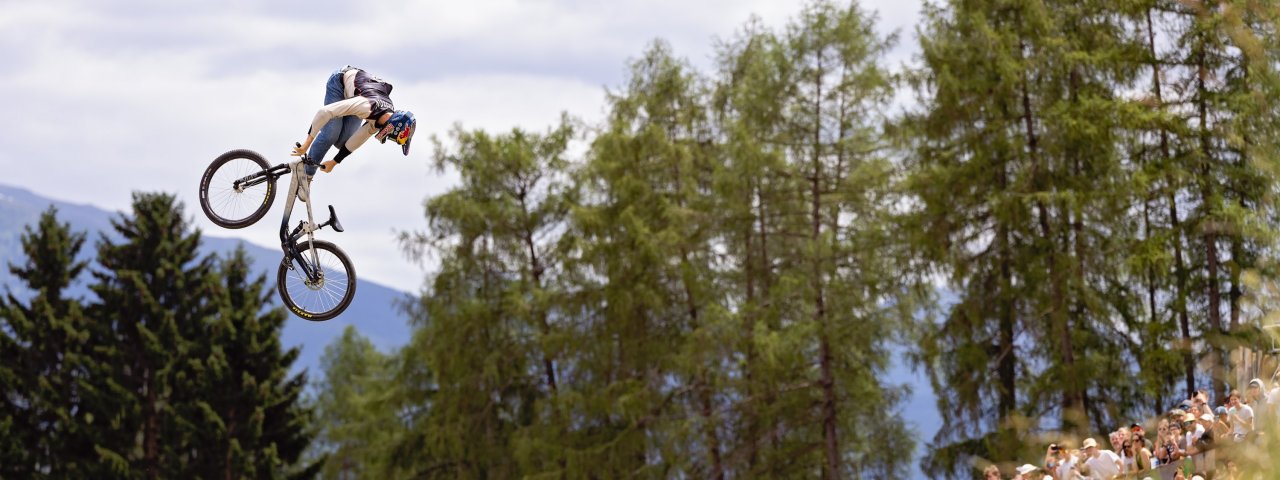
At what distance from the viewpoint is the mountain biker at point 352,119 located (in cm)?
954

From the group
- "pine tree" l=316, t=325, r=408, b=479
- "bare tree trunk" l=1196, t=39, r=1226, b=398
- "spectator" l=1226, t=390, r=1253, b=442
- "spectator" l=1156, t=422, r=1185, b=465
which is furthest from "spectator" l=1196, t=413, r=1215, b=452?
"pine tree" l=316, t=325, r=408, b=479

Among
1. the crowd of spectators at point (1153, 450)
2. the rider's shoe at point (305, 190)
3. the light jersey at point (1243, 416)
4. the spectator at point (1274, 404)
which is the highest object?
the rider's shoe at point (305, 190)

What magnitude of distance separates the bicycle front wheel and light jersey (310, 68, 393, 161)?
90 centimetres

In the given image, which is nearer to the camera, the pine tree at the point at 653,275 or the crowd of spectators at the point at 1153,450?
the crowd of spectators at the point at 1153,450

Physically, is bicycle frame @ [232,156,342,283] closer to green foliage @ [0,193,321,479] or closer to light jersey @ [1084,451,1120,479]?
light jersey @ [1084,451,1120,479]

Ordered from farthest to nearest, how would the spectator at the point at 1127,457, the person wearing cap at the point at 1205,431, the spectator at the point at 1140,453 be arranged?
the spectator at the point at 1140,453
the spectator at the point at 1127,457
the person wearing cap at the point at 1205,431

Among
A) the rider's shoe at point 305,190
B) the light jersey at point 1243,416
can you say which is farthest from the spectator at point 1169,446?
the rider's shoe at point 305,190

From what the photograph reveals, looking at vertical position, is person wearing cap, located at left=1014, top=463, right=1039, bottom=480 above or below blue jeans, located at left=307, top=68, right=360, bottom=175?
below

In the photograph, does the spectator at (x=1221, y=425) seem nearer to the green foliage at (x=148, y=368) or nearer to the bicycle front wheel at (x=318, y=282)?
the bicycle front wheel at (x=318, y=282)

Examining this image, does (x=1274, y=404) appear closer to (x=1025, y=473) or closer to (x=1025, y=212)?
(x=1025, y=473)

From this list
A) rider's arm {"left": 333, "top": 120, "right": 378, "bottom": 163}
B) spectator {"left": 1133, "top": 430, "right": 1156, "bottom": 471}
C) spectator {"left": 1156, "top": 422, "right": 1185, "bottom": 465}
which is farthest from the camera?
spectator {"left": 1133, "top": 430, "right": 1156, "bottom": 471}

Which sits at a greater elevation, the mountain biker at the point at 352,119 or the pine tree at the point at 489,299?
the pine tree at the point at 489,299

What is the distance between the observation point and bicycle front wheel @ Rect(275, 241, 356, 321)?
10.2 m

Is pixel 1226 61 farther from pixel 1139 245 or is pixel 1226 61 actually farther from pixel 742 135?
pixel 742 135
